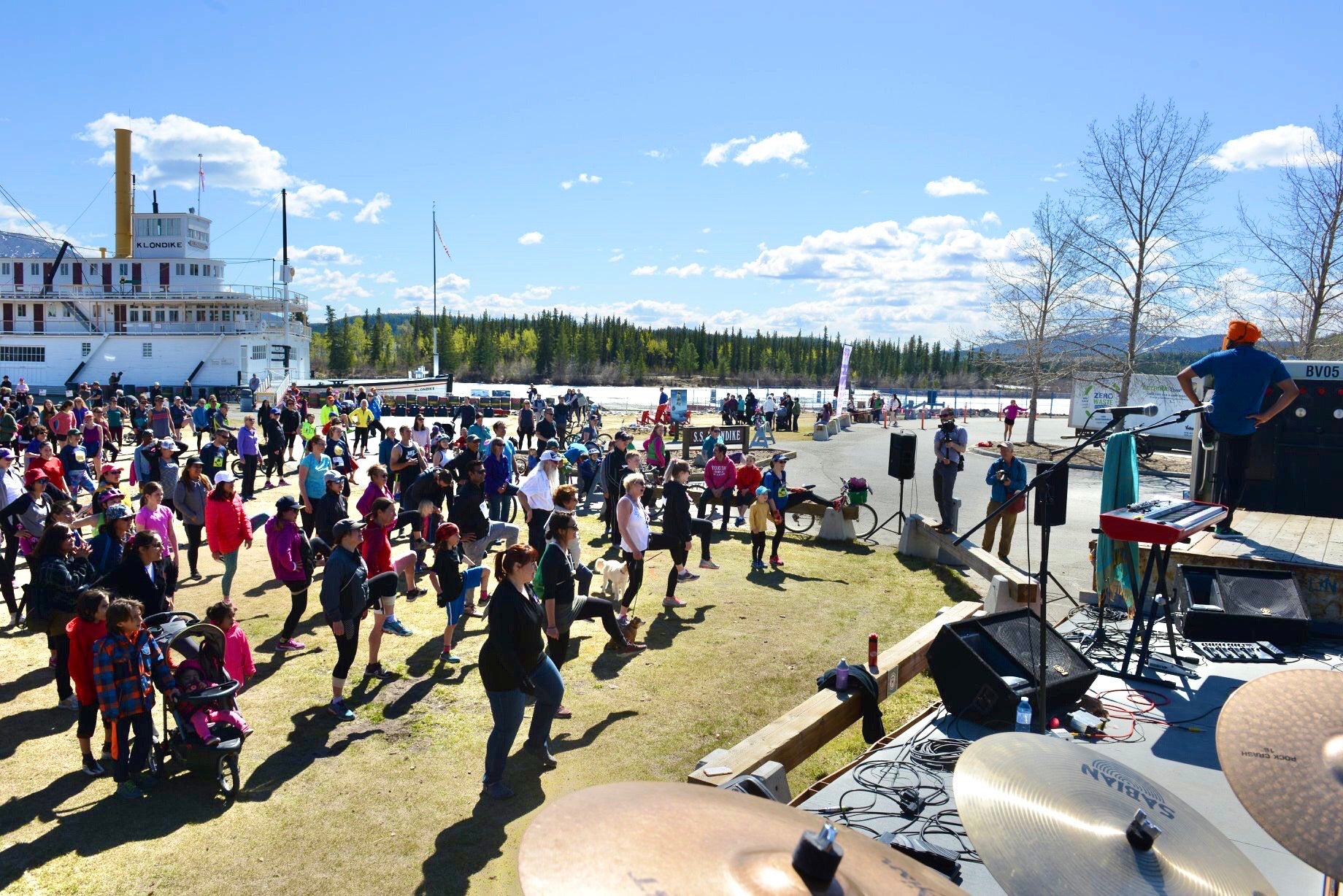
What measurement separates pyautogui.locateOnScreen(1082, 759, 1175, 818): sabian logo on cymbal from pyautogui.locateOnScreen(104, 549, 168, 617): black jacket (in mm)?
6627

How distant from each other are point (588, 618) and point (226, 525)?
14.2 ft

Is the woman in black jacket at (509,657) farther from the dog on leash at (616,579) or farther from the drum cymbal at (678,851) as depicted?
the drum cymbal at (678,851)

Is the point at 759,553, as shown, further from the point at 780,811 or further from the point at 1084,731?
the point at 780,811

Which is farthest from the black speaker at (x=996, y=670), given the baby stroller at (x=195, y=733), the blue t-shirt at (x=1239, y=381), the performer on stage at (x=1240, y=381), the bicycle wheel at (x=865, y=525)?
the bicycle wheel at (x=865, y=525)

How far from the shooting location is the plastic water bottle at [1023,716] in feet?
18.3

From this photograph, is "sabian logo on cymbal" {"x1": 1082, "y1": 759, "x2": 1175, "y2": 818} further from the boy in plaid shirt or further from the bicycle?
the bicycle

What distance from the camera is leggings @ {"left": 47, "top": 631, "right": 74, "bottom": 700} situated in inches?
263

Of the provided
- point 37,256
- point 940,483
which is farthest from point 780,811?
point 37,256

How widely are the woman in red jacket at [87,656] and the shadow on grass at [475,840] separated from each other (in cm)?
251

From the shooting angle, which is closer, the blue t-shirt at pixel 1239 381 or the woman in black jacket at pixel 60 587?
the woman in black jacket at pixel 60 587

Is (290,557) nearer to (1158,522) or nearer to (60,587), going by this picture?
(60,587)

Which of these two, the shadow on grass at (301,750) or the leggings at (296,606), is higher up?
the leggings at (296,606)

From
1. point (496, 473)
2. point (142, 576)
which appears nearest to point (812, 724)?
point (142, 576)

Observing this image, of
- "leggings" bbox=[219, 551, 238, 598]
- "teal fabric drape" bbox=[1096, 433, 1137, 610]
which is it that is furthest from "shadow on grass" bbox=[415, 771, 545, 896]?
"teal fabric drape" bbox=[1096, 433, 1137, 610]
